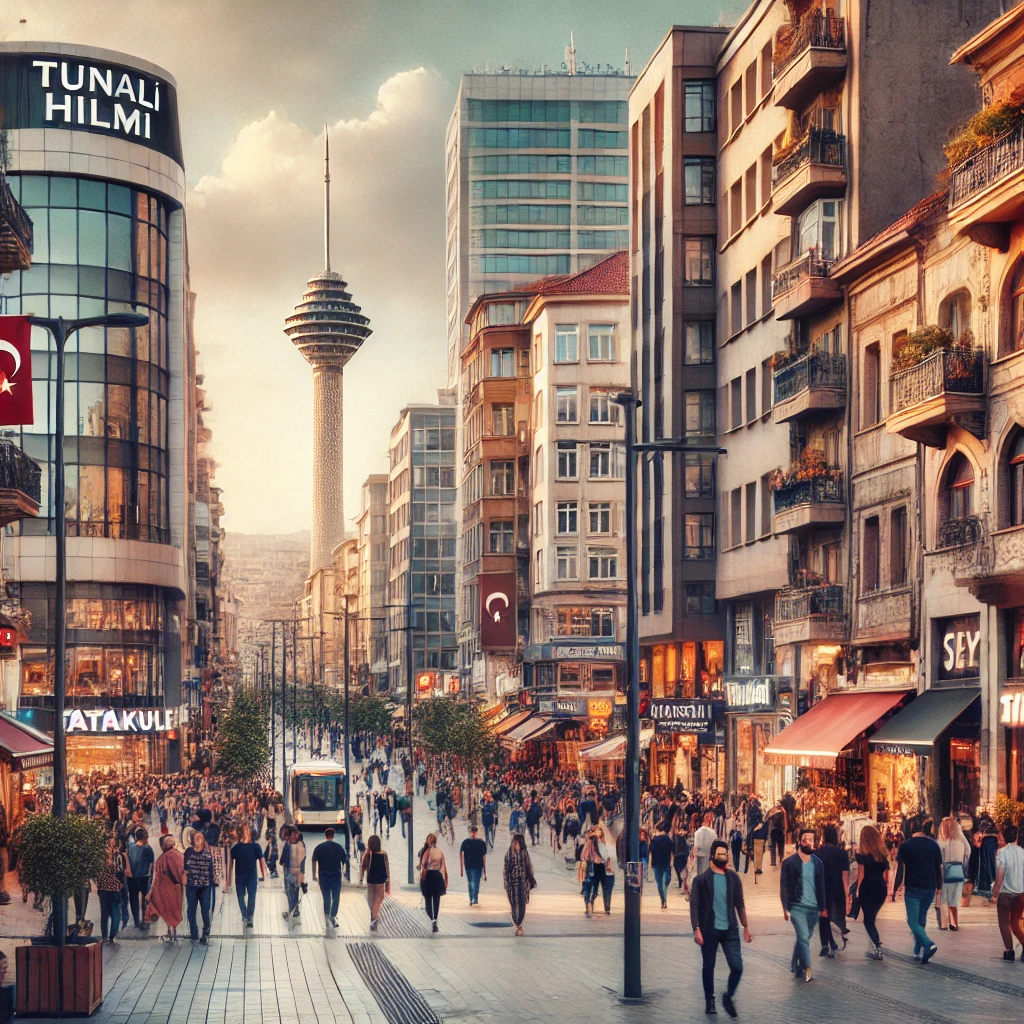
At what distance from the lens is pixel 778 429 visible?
5394cm

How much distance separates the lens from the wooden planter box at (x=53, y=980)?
19.5 metres

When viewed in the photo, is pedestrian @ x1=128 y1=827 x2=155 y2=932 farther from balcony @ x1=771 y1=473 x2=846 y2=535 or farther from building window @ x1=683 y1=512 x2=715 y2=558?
building window @ x1=683 y1=512 x2=715 y2=558

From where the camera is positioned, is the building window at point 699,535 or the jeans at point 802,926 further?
the building window at point 699,535

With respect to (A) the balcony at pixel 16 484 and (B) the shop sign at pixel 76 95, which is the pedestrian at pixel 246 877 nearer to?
(A) the balcony at pixel 16 484

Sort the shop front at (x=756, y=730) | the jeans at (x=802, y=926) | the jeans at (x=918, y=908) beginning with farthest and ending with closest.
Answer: the shop front at (x=756, y=730), the jeans at (x=918, y=908), the jeans at (x=802, y=926)

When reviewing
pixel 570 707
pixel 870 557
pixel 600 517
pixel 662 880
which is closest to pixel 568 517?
pixel 600 517

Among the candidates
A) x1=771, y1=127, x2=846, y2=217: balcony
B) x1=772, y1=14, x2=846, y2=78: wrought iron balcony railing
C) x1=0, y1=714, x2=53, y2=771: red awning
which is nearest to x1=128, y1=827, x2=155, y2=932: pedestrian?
x1=0, y1=714, x2=53, y2=771: red awning

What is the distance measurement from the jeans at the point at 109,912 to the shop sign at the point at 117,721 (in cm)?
5678

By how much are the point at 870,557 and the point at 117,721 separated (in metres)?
50.7

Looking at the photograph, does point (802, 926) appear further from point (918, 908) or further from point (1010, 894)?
point (1010, 894)

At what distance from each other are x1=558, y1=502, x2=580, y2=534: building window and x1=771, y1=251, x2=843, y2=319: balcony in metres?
38.2

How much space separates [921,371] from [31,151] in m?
59.6

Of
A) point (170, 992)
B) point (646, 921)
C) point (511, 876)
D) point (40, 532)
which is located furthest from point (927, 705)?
point (40, 532)

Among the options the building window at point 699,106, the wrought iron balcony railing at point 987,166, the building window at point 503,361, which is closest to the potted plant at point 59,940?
the wrought iron balcony railing at point 987,166
